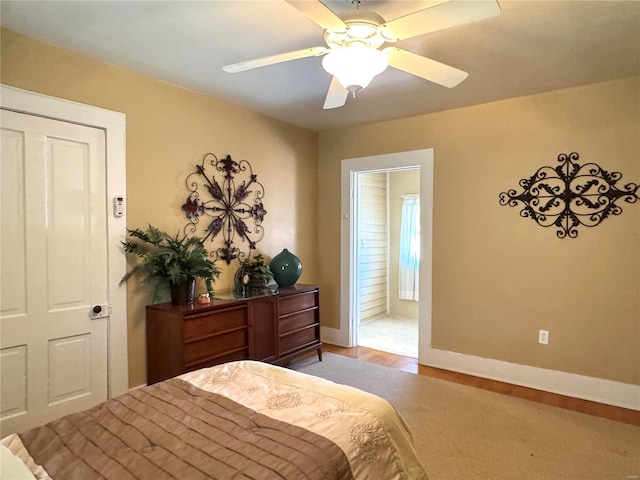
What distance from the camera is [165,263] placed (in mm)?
2734

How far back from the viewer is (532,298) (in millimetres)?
3307

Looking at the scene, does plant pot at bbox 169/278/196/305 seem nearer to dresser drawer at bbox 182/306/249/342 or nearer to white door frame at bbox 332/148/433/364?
dresser drawer at bbox 182/306/249/342

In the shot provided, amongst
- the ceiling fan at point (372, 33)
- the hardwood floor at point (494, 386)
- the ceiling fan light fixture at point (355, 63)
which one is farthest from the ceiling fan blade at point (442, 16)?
the hardwood floor at point (494, 386)

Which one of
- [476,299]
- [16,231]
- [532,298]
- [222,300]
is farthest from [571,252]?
[16,231]

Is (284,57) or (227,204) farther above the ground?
(284,57)

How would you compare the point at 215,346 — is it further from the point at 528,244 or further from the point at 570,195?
the point at 570,195

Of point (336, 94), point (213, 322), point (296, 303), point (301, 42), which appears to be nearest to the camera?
point (336, 94)

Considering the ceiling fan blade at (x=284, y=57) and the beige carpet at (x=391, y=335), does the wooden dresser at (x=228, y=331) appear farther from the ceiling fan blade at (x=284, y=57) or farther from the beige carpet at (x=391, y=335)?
the ceiling fan blade at (x=284, y=57)

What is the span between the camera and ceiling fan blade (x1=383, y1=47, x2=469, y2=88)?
1780 mm

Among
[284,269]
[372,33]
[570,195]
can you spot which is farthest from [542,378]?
[372,33]

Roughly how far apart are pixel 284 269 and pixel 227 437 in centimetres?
244

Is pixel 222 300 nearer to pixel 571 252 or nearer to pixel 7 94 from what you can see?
pixel 7 94

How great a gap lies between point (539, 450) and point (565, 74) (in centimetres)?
255

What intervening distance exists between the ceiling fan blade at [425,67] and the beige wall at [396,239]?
4027 millimetres
